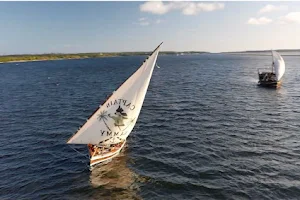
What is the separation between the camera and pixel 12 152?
36.6m

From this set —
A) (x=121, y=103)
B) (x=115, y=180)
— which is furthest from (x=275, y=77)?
(x=115, y=180)

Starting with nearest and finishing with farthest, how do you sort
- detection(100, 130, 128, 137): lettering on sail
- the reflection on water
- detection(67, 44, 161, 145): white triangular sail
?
the reflection on water → detection(67, 44, 161, 145): white triangular sail → detection(100, 130, 128, 137): lettering on sail

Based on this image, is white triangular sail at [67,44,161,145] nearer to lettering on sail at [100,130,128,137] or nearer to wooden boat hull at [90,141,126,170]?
lettering on sail at [100,130,128,137]

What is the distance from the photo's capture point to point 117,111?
2988 cm

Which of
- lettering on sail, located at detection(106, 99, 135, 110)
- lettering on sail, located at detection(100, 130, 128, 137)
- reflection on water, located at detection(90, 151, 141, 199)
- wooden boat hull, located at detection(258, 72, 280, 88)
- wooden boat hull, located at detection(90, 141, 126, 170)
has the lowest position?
reflection on water, located at detection(90, 151, 141, 199)

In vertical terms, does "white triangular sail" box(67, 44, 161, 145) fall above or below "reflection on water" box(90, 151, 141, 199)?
above

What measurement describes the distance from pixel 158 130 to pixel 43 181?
20248mm

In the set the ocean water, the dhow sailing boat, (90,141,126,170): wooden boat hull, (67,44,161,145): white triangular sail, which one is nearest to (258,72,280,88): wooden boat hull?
the ocean water

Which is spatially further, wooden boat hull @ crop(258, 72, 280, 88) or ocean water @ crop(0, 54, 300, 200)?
wooden boat hull @ crop(258, 72, 280, 88)

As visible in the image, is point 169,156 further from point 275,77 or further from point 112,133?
point 275,77

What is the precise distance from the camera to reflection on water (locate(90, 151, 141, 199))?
2614cm

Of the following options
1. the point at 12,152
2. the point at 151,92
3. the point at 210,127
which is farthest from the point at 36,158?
the point at 151,92

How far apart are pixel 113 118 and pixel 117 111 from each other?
0.90 metres

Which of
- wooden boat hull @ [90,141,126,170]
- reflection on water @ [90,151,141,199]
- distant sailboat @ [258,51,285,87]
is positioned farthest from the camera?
distant sailboat @ [258,51,285,87]
